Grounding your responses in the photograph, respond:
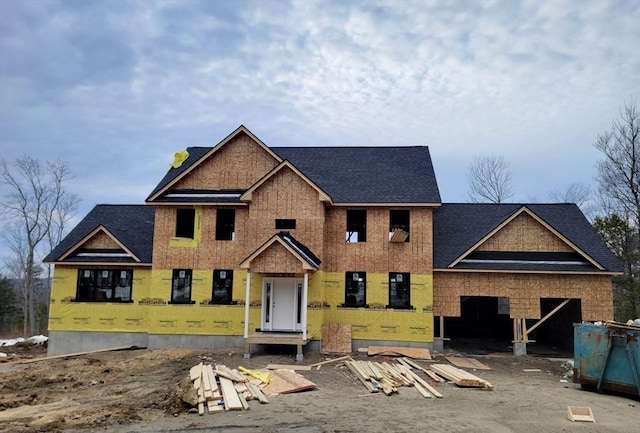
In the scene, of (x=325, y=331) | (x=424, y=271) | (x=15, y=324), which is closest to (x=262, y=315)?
(x=325, y=331)

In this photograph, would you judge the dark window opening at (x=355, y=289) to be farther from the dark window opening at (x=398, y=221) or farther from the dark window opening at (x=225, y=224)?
the dark window opening at (x=225, y=224)

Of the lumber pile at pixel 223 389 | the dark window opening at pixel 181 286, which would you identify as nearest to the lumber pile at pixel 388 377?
the lumber pile at pixel 223 389

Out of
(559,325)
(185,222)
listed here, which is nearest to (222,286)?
(185,222)

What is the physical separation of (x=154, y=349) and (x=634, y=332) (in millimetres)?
16121

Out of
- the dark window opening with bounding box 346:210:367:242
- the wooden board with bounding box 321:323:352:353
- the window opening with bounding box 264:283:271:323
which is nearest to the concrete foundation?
the wooden board with bounding box 321:323:352:353

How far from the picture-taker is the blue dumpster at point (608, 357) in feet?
38.5

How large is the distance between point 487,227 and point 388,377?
366 inches

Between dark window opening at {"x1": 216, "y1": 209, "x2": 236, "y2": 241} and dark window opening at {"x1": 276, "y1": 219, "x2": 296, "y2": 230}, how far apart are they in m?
2.03

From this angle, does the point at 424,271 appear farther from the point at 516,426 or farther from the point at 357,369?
the point at 516,426

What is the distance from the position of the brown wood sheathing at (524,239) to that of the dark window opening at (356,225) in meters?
4.71

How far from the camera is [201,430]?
28.9 ft

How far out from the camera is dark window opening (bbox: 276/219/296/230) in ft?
60.7

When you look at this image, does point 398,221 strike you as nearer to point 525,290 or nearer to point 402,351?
point 402,351

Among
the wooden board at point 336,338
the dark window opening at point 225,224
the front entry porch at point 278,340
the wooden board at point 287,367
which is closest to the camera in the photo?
the wooden board at point 287,367
